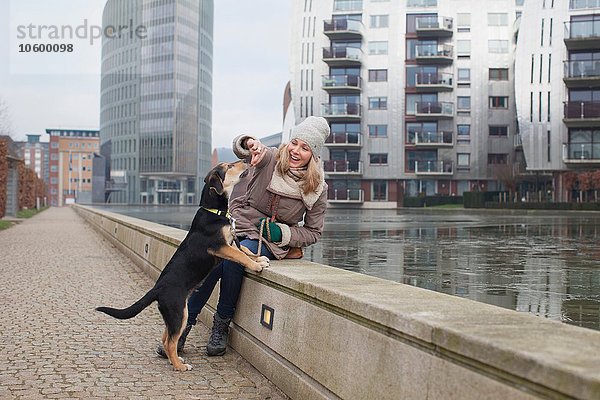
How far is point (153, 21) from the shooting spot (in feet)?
431

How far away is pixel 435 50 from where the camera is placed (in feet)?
209

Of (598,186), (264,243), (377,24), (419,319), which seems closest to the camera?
(419,319)

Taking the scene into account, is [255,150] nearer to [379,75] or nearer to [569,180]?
[569,180]

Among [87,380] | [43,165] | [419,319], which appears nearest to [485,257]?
[87,380]

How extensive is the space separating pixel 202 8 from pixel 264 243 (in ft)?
450

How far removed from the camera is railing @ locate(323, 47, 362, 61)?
65062 millimetres

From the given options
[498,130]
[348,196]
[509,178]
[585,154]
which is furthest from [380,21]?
[585,154]

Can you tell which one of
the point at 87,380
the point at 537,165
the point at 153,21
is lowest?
the point at 87,380

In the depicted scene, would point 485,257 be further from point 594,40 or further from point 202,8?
point 202,8

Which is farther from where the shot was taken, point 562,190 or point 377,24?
point 377,24

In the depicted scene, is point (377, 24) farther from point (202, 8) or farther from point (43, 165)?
point (43, 165)

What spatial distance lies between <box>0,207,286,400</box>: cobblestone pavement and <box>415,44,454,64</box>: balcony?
56164 mm

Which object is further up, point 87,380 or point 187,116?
point 187,116

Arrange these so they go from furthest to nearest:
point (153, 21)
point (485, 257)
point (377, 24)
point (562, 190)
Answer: point (153, 21), point (377, 24), point (562, 190), point (485, 257)
